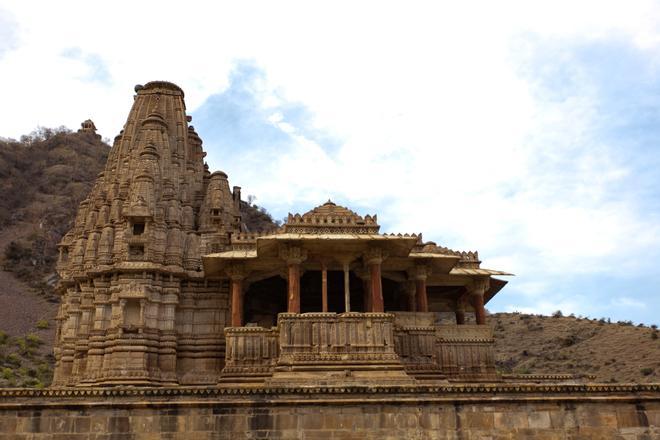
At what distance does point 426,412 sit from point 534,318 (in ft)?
153

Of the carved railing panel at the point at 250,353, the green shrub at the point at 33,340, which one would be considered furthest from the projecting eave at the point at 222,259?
the green shrub at the point at 33,340

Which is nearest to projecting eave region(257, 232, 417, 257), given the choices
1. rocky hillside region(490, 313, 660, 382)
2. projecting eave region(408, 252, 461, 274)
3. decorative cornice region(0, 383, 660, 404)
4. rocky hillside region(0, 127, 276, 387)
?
projecting eave region(408, 252, 461, 274)

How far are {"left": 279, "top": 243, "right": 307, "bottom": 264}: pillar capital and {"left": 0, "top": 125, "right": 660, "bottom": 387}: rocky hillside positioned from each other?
26819 mm

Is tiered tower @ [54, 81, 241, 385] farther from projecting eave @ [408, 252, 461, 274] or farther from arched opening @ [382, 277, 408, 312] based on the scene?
projecting eave @ [408, 252, 461, 274]

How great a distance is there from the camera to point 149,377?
2066 centimetres

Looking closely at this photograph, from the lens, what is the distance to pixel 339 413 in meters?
13.8

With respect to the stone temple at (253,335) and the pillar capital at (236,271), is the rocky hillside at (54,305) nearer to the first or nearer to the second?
the stone temple at (253,335)

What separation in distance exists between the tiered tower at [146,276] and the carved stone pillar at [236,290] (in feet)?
6.09

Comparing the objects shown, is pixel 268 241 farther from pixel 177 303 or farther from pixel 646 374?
pixel 646 374

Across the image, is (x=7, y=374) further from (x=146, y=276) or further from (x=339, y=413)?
(x=339, y=413)

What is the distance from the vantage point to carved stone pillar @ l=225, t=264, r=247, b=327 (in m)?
20.5

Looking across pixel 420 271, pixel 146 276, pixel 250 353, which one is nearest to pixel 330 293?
pixel 420 271

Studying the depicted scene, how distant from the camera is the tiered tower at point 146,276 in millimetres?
21281

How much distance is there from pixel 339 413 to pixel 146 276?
1076 centimetres
